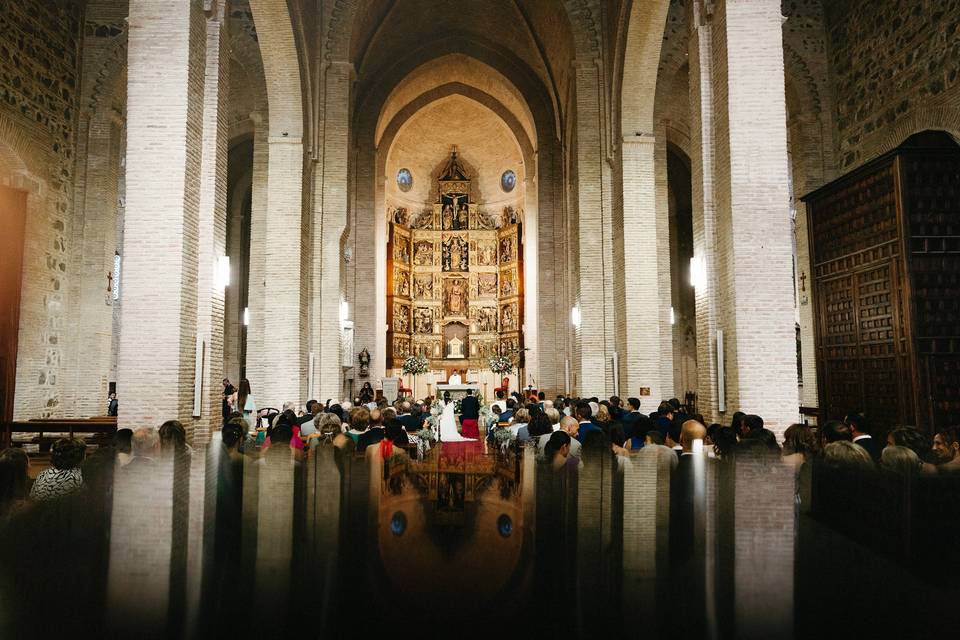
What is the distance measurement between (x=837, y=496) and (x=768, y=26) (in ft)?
20.2

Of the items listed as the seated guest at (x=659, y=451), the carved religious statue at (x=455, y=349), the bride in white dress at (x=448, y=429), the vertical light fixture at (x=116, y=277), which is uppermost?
the vertical light fixture at (x=116, y=277)

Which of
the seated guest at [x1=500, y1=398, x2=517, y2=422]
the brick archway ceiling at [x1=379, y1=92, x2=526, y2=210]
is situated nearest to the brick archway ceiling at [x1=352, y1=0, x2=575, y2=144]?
the brick archway ceiling at [x1=379, y1=92, x2=526, y2=210]

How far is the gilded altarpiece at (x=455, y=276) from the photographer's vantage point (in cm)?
3123

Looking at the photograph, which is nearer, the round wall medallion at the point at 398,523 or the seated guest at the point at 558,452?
the round wall medallion at the point at 398,523

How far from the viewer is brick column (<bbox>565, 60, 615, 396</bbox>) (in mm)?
16234

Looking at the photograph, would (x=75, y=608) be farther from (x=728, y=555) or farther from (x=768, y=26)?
(x=768, y=26)

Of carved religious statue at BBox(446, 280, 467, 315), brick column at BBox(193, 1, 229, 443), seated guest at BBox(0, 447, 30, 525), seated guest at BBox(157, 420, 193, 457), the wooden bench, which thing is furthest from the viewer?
carved religious statue at BBox(446, 280, 467, 315)

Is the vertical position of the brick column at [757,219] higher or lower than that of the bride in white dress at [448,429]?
higher

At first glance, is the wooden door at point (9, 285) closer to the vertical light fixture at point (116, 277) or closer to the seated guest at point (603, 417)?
the vertical light fixture at point (116, 277)

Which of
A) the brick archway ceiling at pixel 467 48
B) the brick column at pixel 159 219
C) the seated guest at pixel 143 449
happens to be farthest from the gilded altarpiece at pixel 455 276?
the seated guest at pixel 143 449

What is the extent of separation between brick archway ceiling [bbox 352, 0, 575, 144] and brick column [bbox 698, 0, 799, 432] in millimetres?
12696

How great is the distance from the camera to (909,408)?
34.1 ft

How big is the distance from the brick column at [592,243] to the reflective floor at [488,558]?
10.7m

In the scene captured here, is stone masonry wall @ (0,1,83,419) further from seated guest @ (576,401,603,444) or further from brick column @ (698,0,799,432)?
brick column @ (698,0,799,432)
